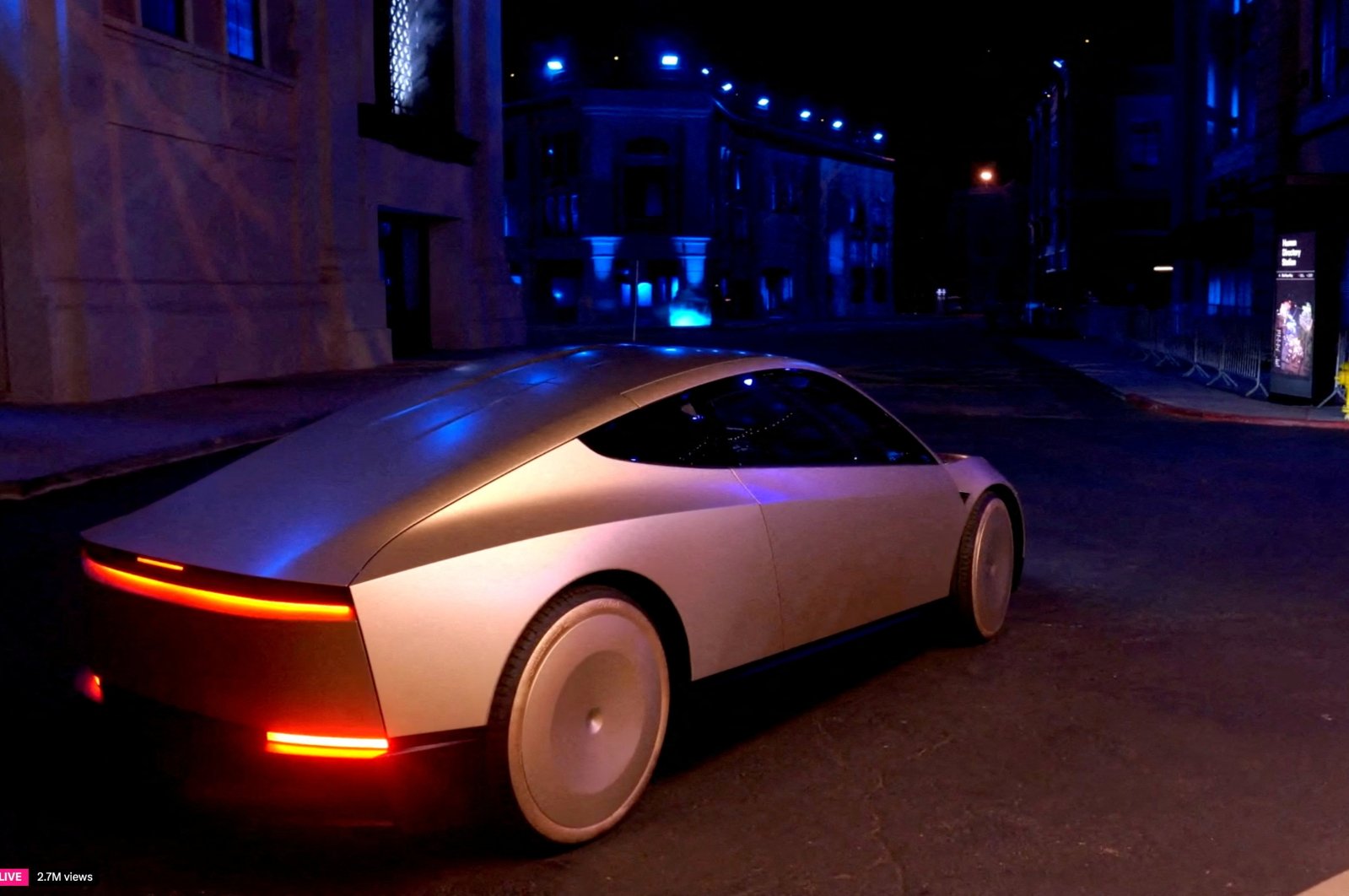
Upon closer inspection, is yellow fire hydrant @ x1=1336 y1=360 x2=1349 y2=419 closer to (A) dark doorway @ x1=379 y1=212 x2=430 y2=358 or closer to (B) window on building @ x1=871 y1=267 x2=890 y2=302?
(A) dark doorway @ x1=379 y1=212 x2=430 y2=358

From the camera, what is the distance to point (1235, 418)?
58.1 ft

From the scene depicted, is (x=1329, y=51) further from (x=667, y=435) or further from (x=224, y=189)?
(x=667, y=435)

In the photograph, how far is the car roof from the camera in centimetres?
374

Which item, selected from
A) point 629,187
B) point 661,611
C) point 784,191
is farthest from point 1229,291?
point 784,191

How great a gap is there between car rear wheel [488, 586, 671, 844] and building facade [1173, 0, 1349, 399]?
1749 cm

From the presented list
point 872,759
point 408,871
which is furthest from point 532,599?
point 872,759

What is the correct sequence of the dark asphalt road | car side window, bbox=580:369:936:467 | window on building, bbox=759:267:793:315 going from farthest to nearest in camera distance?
window on building, bbox=759:267:793:315
car side window, bbox=580:369:936:467
the dark asphalt road

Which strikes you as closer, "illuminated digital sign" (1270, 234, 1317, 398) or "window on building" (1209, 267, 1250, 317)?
"illuminated digital sign" (1270, 234, 1317, 398)

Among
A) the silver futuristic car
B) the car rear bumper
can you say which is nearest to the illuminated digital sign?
the silver futuristic car

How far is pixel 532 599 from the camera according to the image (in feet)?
12.4

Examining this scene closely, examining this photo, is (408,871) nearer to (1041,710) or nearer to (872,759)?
(872,759)

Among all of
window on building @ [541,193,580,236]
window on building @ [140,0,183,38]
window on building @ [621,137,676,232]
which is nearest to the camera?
window on building @ [140,0,183,38]

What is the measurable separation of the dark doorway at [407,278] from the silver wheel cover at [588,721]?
28649mm

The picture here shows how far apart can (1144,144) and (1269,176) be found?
42466mm
